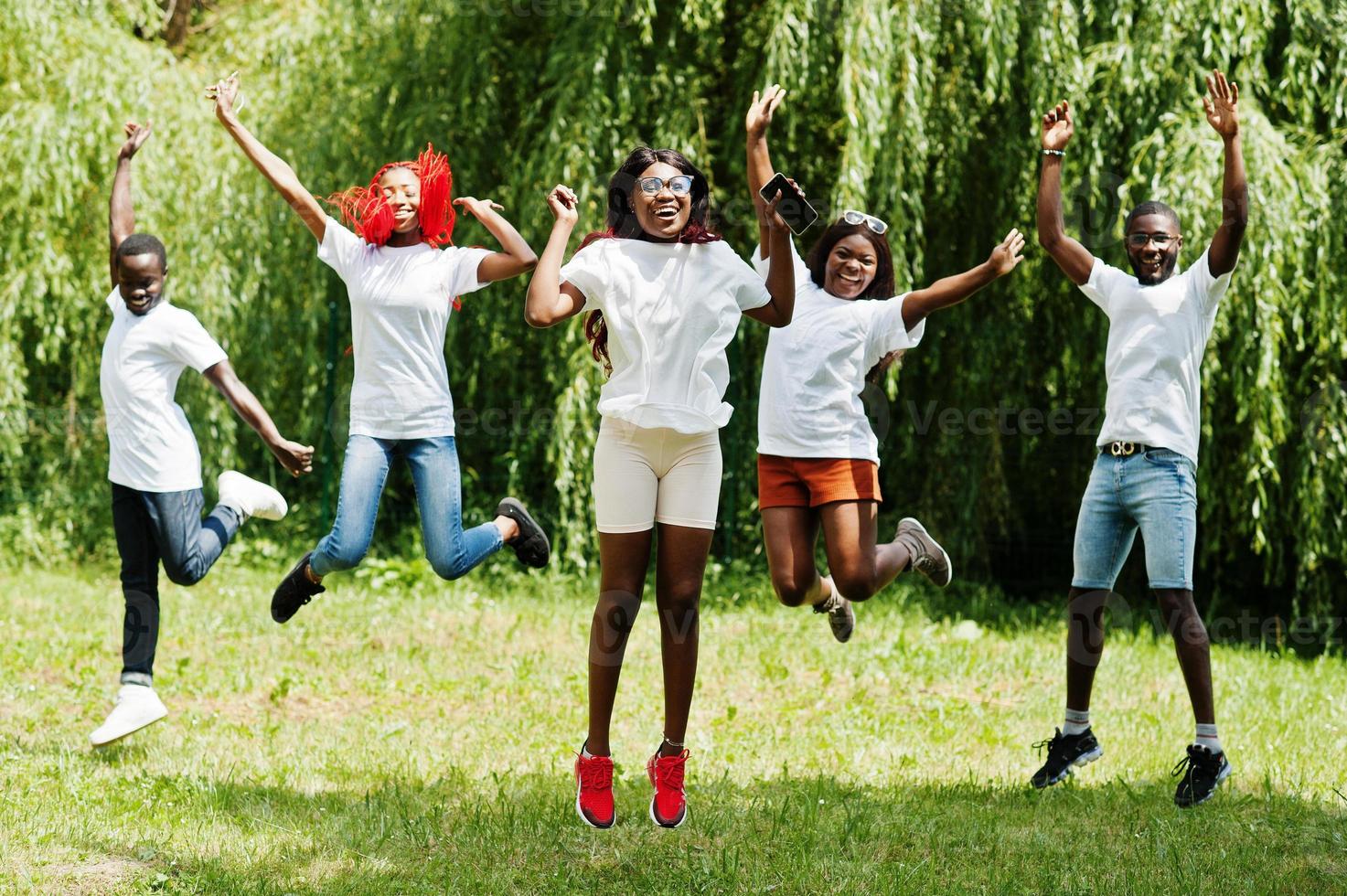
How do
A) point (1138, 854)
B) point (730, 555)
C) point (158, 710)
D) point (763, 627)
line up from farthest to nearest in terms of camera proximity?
point (730, 555) < point (763, 627) < point (158, 710) < point (1138, 854)

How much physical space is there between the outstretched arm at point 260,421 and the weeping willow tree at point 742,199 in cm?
356

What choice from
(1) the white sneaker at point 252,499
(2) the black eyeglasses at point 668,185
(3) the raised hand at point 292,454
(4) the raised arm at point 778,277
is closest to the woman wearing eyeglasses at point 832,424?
(4) the raised arm at point 778,277

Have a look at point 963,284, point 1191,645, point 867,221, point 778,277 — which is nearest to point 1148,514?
point 1191,645

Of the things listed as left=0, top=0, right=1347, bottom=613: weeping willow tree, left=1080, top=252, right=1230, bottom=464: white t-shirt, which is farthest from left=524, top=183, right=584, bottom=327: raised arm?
left=0, top=0, right=1347, bottom=613: weeping willow tree

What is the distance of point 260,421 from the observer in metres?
5.13

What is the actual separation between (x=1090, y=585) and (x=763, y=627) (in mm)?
3417

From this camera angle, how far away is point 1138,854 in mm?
4543

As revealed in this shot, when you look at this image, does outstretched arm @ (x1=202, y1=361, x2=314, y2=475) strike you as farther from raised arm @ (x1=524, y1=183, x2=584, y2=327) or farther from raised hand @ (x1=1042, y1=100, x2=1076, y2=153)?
raised hand @ (x1=1042, y1=100, x2=1076, y2=153)

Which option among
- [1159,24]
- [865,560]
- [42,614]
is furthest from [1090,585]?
[42,614]

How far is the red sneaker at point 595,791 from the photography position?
4.33 m

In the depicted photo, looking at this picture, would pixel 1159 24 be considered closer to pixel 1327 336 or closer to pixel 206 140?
pixel 1327 336

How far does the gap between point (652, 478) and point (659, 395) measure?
0.88 feet

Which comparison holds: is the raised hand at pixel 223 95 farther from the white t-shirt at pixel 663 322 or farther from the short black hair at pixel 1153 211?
the short black hair at pixel 1153 211

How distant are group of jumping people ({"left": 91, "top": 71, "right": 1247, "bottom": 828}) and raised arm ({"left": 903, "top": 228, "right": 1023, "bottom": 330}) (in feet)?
0.04
